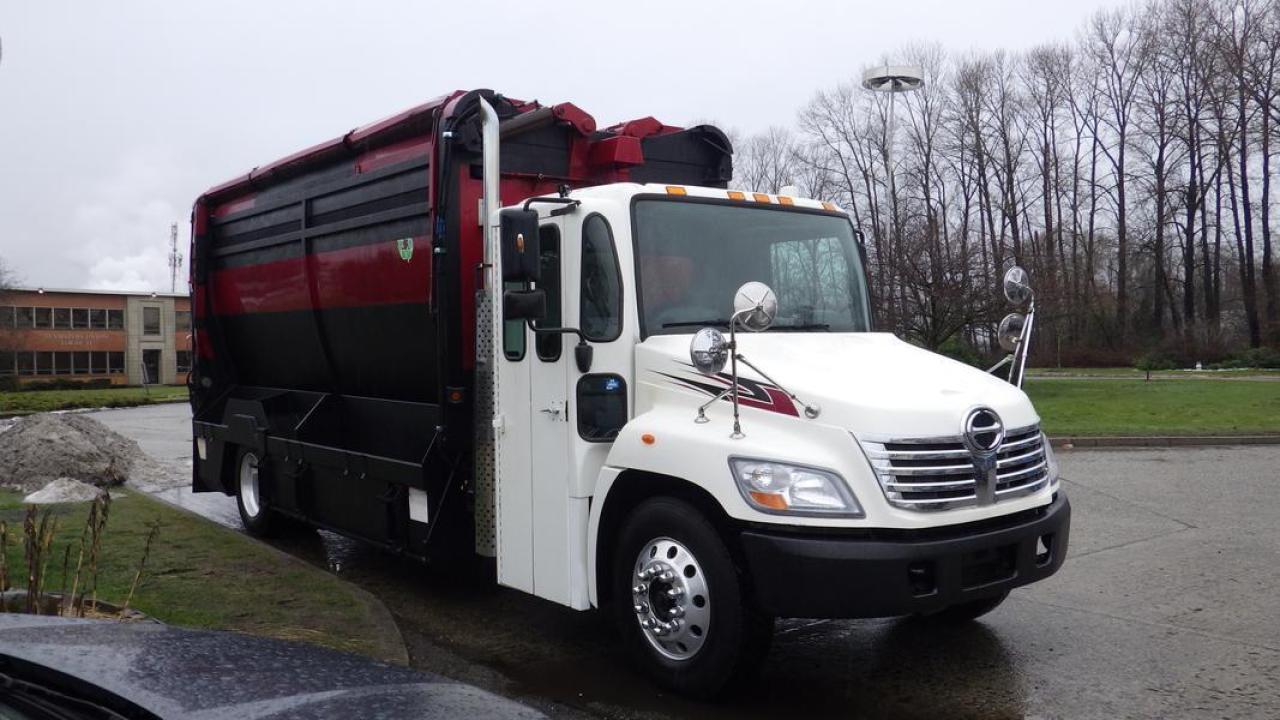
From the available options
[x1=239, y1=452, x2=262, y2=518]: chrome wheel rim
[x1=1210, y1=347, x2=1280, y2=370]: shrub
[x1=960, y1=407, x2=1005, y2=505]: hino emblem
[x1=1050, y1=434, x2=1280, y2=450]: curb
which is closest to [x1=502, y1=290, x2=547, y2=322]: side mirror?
[x1=960, y1=407, x2=1005, y2=505]: hino emblem

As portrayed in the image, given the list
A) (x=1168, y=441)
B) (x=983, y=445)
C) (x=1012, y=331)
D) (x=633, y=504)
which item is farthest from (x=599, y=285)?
(x=1168, y=441)

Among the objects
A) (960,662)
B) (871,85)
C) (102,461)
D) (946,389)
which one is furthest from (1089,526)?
(871,85)

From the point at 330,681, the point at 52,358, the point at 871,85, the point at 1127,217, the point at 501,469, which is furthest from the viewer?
the point at 52,358

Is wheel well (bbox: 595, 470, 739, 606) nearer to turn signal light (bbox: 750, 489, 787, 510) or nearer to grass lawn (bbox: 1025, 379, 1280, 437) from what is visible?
turn signal light (bbox: 750, 489, 787, 510)

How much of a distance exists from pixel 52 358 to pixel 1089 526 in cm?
7294

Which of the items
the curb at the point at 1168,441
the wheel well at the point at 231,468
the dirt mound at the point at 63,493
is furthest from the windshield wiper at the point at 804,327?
the curb at the point at 1168,441

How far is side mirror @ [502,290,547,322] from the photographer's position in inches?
208

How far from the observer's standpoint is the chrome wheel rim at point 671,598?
4.89m

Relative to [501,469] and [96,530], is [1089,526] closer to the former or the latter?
[501,469]

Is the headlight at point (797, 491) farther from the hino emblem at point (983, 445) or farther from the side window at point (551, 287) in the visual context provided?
the side window at point (551, 287)

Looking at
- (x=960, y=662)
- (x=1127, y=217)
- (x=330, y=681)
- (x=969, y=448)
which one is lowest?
(x=960, y=662)

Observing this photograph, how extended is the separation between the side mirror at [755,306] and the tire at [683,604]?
943 mm

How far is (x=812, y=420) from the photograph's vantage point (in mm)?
4762

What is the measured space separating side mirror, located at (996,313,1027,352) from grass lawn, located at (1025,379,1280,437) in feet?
39.3
